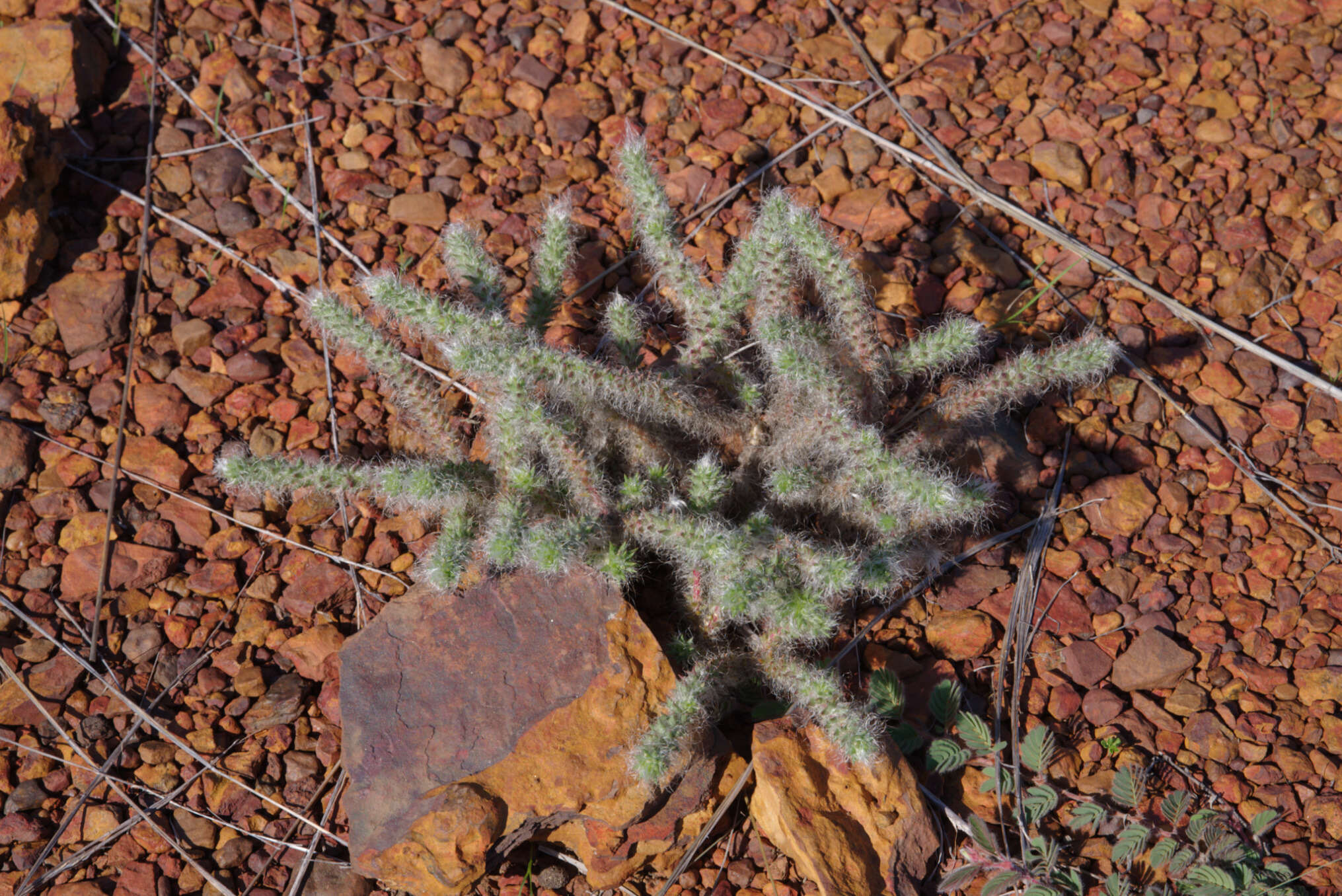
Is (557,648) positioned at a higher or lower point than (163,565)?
higher

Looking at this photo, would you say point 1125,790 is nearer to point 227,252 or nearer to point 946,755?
point 946,755

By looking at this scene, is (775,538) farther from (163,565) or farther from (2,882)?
(2,882)

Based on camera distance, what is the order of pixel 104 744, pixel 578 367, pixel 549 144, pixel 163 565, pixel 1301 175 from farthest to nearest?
pixel 549 144, pixel 1301 175, pixel 163 565, pixel 104 744, pixel 578 367

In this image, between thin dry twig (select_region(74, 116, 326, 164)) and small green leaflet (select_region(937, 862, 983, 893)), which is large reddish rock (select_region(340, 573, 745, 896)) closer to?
small green leaflet (select_region(937, 862, 983, 893))

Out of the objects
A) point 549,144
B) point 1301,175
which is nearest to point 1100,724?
point 1301,175

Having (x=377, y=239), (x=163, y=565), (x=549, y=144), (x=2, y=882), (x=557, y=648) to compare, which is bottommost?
(x=2, y=882)

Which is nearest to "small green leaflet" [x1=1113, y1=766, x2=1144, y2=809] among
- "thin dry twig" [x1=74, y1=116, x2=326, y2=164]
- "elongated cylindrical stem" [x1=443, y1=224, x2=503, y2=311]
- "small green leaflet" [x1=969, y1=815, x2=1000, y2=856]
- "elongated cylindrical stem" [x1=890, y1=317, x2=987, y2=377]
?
"small green leaflet" [x1=969, y1=815, x2=1000, y2=856]

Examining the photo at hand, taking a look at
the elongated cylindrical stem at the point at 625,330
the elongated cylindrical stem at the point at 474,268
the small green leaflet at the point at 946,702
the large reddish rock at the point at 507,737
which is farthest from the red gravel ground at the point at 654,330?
the elongated cylindrical stem at the point at 474,268

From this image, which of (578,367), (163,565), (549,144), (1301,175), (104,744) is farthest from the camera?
(549,144)

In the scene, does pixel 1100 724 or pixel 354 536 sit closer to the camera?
pixel 1100 724
